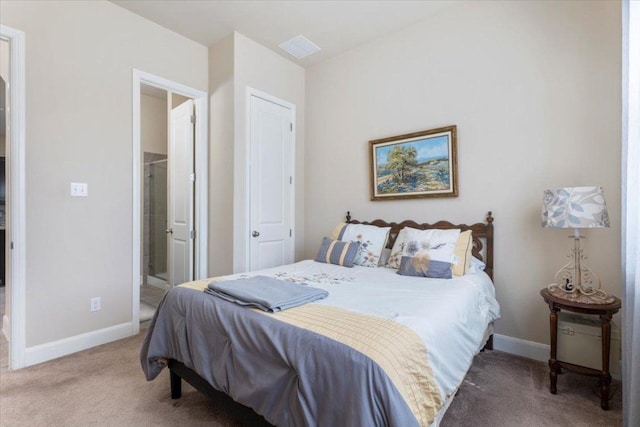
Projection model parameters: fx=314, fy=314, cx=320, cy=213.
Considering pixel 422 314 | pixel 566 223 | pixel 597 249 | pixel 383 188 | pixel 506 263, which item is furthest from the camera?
pixel 383 188

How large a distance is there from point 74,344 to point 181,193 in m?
1.78

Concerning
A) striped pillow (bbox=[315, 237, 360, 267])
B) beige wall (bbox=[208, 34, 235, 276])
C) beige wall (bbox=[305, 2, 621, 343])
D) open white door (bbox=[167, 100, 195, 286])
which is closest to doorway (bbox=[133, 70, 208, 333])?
open white door (bbox=[167, 100, 195, 286])

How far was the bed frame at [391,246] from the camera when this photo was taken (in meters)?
1.67

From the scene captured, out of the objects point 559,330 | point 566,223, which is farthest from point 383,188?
point 559,330

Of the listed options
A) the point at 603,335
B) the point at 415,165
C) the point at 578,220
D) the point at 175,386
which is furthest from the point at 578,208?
the point at 175,386

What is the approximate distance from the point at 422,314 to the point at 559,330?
4.19 ft

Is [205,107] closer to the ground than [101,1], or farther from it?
closer to the ground

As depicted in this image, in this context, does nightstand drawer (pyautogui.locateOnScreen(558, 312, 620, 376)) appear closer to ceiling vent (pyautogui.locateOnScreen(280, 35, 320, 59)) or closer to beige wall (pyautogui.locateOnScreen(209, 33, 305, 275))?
beige wall (pyautogui.locateOnScreen(209, 33, 305, 275))

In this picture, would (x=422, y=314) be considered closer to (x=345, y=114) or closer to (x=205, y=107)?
(x=345, y=114)

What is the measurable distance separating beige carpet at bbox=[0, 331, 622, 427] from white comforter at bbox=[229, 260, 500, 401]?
390 mm

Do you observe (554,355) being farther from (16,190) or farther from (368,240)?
(16,190)

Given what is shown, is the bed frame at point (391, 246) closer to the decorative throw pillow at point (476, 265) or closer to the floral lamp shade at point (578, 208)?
the decorative throw pillow at point (476, 265)

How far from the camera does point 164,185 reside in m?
4.62

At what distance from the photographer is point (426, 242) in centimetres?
254
